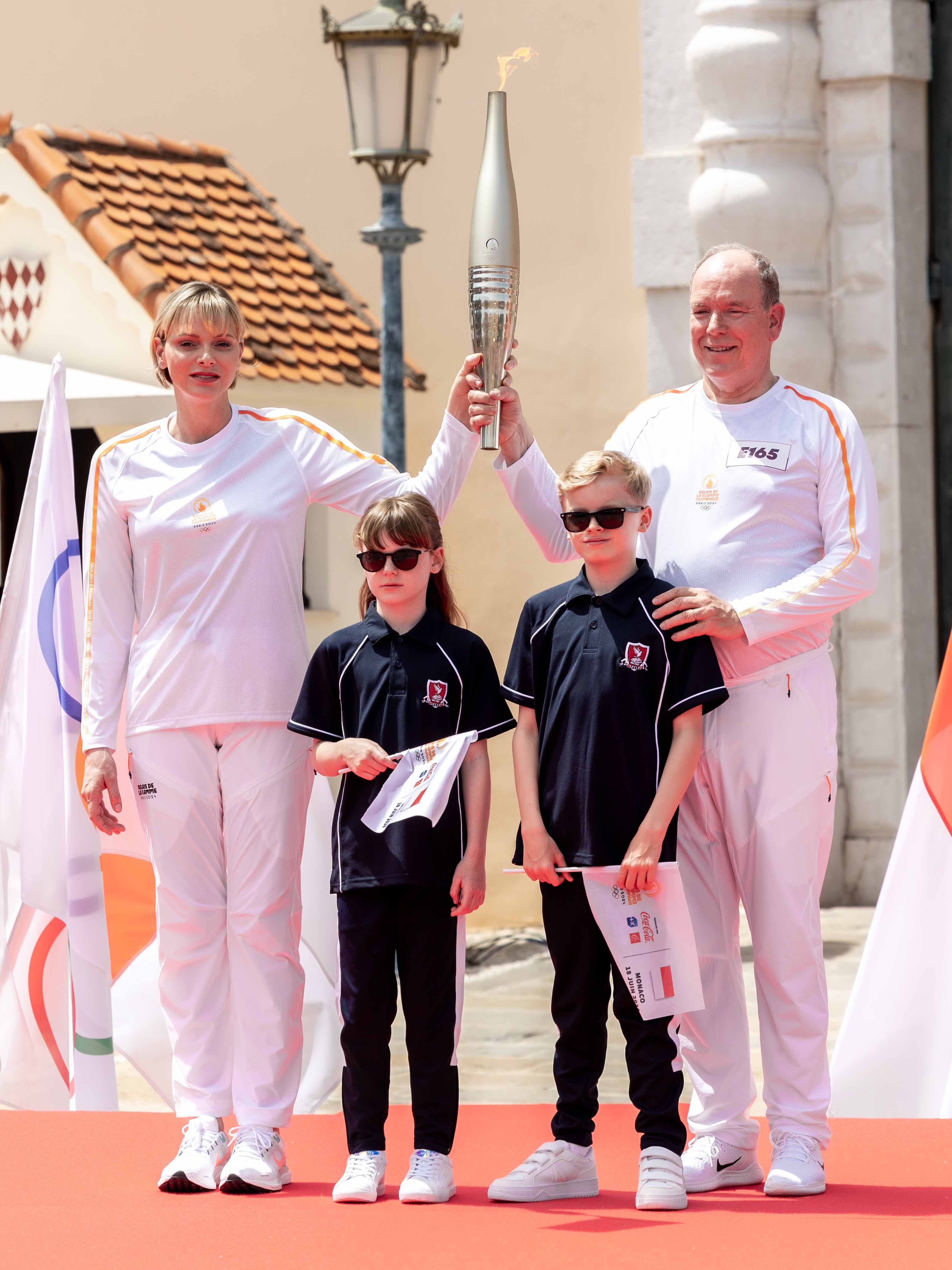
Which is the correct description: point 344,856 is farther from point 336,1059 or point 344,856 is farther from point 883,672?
point 883,672

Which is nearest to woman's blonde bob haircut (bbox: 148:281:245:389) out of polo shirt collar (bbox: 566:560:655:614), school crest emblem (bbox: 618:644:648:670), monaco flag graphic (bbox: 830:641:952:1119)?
polo shirt collar (bbox: 566:560:655:614)

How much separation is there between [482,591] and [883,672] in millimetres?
2113

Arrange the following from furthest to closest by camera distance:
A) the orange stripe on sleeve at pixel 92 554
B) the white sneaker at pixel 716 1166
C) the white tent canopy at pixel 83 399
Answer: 1. the white tent canopy at pixel 83 399
2. the orange stripe on sleeve at pixel 92 554
3. the white sneaker at pixel 716 1166

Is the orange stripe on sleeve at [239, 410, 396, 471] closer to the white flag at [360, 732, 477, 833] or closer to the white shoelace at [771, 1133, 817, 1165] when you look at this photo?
the white flag at [360, 732, 477, 833]

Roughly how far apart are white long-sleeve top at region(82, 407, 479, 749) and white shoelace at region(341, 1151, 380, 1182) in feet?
2.93

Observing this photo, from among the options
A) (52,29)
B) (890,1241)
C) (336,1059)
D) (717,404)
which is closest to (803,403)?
(717,404)

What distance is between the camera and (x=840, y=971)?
304 inches

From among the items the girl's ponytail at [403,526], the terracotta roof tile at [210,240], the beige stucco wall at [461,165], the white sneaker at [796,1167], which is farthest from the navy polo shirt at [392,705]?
the beige stucco wall at [461,165]

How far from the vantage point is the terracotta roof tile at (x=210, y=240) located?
9.08 metres

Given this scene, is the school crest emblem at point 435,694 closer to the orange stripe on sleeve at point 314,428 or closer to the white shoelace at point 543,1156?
the orange stripe on sleeve at point 314,428

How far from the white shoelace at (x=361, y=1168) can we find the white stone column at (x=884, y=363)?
5.17 meters

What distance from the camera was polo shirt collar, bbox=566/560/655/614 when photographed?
12.9ft

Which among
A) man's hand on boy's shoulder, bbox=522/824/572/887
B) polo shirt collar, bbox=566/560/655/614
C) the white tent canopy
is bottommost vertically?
man's hand on boy's shoulder, bbox=522/824/572/887

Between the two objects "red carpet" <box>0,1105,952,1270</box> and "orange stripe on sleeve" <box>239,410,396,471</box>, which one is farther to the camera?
"orange stripe on sleeve" <box>239,410,396,471</box>
